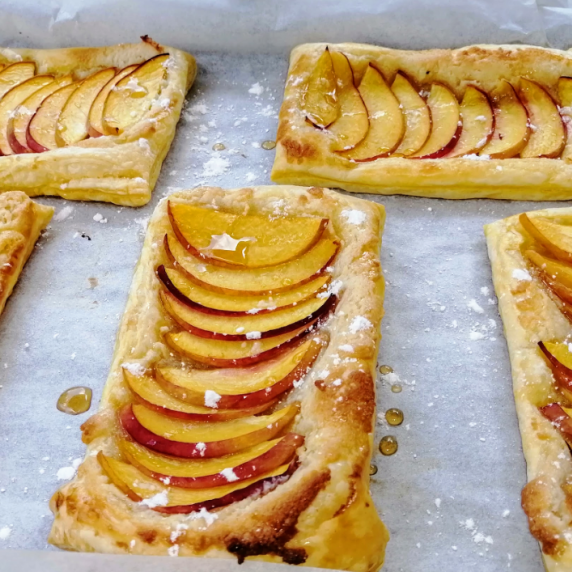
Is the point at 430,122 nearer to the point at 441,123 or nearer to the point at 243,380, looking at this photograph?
the point at 441,123

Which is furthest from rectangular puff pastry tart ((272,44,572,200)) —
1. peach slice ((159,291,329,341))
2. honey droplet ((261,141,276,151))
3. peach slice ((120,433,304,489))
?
peach slice ((120,433,304,489))

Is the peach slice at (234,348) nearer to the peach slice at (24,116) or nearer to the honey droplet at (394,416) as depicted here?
the honey droplet at (394,416)

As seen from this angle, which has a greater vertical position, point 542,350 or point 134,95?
point 134,95

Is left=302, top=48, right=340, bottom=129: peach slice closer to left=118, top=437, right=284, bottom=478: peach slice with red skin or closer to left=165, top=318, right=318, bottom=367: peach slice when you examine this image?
left=165, top=318, right=318, bottom=367: peach slice

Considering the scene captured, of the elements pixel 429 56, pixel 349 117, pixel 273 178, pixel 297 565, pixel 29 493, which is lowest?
pixel 29 493

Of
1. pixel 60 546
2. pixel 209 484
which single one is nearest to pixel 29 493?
pixel 60 546

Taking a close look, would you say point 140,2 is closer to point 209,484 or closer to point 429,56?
point 429,56

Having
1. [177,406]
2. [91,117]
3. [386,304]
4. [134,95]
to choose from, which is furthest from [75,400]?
[134,95]

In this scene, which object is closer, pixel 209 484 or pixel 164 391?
pixel 209 484
